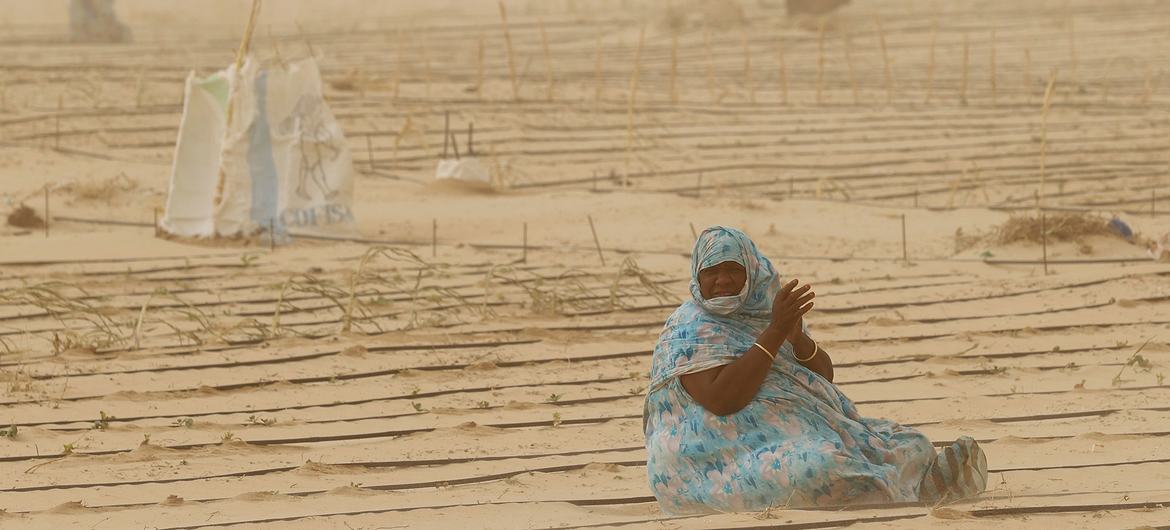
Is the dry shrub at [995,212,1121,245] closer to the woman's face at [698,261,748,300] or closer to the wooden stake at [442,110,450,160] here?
the wooden stake at [442,110,450,160]

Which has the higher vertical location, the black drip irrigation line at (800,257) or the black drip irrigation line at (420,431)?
the black drip irrigation line at (800,257)

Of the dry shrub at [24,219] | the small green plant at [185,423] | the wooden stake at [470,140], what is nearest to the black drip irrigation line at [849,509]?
the small green plant at [185,423]

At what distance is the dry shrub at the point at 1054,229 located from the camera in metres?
7.05

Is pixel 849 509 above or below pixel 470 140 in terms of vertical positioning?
below

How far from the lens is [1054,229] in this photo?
7.00 metres

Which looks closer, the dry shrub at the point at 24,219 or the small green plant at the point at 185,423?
the small green plant at the point at 185,423

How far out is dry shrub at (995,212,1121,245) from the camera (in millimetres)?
7047

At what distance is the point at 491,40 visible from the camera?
643 inches

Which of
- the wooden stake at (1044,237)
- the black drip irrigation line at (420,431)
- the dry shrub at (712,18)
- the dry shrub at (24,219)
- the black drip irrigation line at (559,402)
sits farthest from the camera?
the dry shrub at (712,18)

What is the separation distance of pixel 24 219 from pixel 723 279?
5.11 metres

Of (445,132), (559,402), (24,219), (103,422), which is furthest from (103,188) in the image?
(559,402)

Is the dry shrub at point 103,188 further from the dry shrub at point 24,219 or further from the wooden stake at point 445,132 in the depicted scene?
the wooden stake at point 445,132

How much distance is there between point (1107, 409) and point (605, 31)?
12691mm

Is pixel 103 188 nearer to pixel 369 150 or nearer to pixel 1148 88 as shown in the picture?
pixel 369 150
